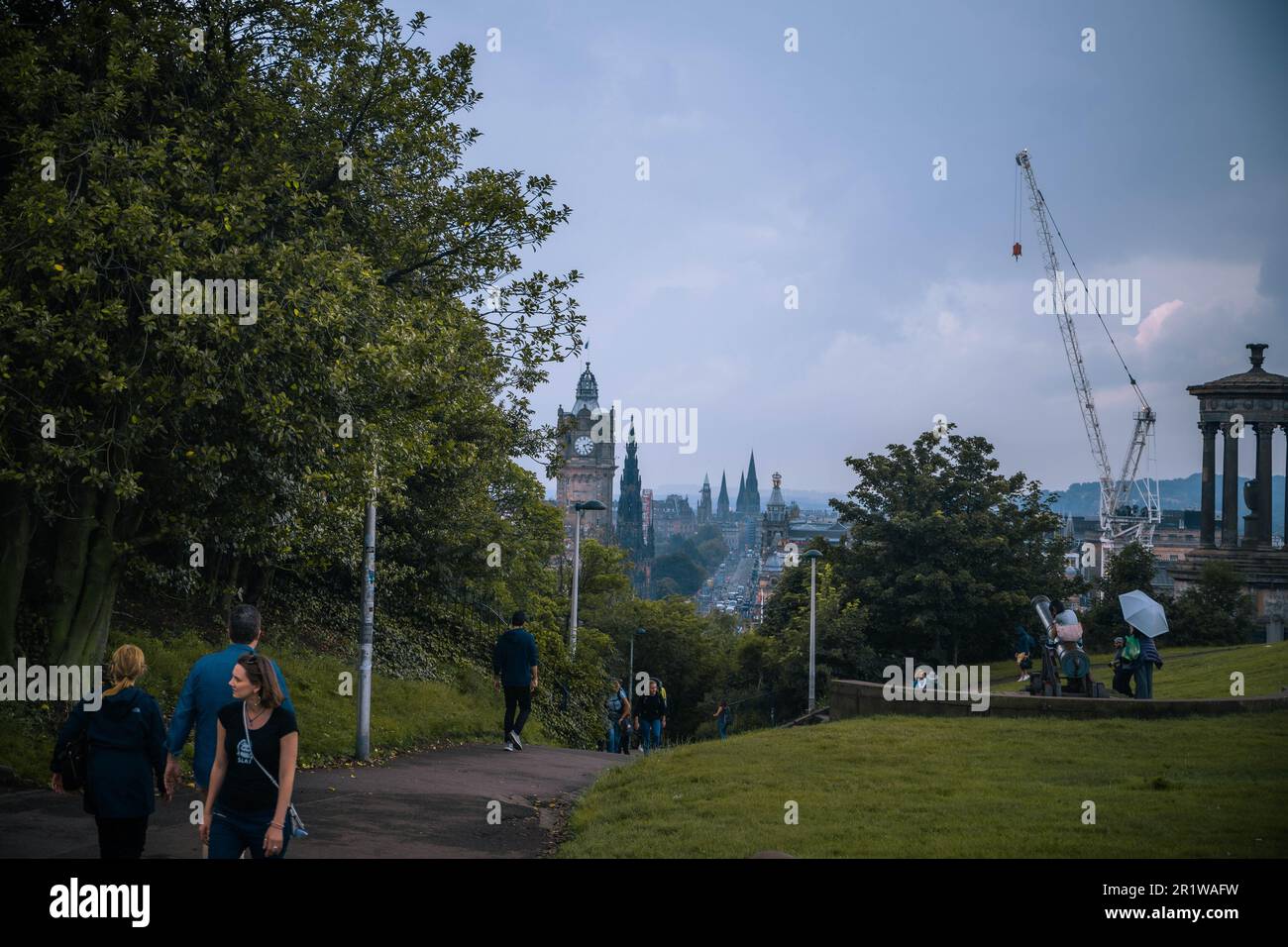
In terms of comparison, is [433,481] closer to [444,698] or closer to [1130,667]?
[444,698]

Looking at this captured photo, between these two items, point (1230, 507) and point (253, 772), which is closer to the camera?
point (253, 772)

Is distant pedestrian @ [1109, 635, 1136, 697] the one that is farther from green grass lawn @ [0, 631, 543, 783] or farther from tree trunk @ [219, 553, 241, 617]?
tree trunk @ [219, 553, 241, 617]

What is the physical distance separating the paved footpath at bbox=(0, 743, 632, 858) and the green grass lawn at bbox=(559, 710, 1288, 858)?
2.23 feet

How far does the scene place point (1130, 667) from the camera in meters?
20.3

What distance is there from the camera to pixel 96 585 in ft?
43.2

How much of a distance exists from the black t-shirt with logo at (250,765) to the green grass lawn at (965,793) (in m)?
3.22

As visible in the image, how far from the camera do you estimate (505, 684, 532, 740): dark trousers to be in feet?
53.4

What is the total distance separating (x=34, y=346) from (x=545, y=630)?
768 inches

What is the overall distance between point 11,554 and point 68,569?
70cm

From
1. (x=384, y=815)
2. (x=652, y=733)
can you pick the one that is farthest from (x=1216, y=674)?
(x=384, y=815)

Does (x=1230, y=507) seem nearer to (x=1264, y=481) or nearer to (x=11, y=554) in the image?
(x=1264, y=481)

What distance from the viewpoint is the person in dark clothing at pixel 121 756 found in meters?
6.80

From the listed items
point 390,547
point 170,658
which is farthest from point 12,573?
point 390,547
